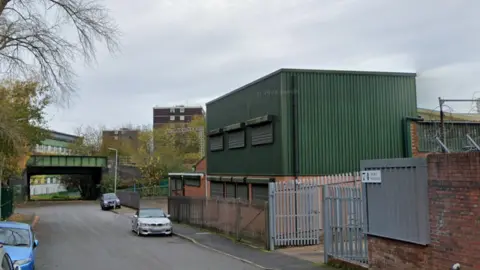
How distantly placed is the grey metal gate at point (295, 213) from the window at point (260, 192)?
14.6ft

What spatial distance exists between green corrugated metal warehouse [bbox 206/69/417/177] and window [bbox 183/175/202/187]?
1321 centimetres

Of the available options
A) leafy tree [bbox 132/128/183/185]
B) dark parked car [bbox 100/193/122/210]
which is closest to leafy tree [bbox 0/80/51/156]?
dark parked car [bbox 100/193/122/210]

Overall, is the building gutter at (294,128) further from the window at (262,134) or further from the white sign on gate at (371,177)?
the white sign on gate at (371,177)

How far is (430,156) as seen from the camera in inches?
382

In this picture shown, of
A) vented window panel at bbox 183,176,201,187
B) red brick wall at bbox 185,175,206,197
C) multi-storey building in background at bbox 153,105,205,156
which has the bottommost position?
red brick wall at bbox 185,175,206,197

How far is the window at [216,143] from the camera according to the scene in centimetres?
2956

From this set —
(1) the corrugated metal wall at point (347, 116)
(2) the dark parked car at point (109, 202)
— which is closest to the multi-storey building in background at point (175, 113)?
(2) the dark parked car at point (109, 202)

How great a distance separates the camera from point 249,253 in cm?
1702

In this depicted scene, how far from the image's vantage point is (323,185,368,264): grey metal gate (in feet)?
41.4

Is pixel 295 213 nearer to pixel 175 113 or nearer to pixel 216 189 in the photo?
pixel 216 189

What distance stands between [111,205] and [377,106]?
3712 centimetres

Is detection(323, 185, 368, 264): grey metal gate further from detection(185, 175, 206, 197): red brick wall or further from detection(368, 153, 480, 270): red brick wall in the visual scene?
detection(185, 175, 206, 197): red brick wall

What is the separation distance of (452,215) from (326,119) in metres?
12.5

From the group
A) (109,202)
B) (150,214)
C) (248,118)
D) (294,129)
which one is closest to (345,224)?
(294,129)
